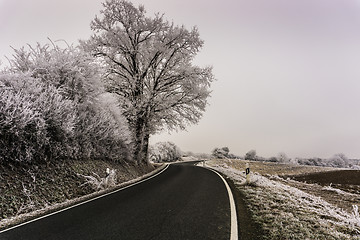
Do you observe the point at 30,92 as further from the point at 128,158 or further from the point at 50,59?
the point at 128,158

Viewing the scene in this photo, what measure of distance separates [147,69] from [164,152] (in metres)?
28.7

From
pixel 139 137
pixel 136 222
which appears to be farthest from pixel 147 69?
pixel 136 222

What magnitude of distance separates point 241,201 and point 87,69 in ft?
30.3

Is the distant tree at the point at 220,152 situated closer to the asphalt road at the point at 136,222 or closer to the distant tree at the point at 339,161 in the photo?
the distant tree at the point at 339,161

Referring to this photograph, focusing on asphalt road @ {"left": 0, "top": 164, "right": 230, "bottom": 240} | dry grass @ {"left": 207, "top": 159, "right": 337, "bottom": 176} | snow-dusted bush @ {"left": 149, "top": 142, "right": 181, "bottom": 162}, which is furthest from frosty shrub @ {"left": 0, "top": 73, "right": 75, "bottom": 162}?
snow-dusted bush @ {"left": 149, "top": 142, "right": 181, "bottom": 162}

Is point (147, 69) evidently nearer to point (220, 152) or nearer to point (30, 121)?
point (30, 121)

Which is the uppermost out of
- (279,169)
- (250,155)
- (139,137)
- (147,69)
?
(147,69)

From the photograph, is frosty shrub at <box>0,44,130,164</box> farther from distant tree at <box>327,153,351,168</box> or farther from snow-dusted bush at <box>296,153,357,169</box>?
distant tree at <box>327,153,351,168</box>

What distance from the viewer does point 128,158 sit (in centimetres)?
1259

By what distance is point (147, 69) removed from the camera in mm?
14953

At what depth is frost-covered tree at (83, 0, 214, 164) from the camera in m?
13.7

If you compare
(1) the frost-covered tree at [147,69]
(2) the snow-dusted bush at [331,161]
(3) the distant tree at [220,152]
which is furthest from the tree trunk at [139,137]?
(2) the snow-dusted bush at [331,161]

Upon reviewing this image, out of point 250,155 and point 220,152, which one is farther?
point 250,155

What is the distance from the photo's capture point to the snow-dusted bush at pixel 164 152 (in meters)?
37.2
